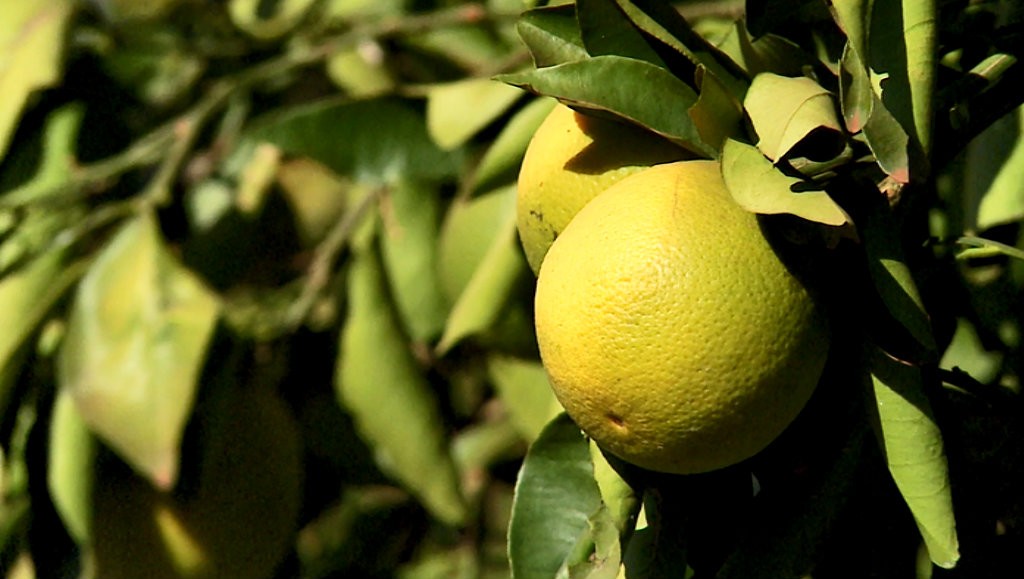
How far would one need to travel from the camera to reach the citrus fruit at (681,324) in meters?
0.65

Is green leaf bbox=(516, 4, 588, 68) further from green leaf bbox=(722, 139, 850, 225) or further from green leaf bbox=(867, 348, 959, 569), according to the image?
green leaf bbox=(867, 348, 959, 569)

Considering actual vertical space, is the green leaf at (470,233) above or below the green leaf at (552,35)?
below

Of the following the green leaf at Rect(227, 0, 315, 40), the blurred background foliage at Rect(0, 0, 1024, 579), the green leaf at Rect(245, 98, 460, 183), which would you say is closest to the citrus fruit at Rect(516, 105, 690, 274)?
the blurred background foliage at Rect(0, 0, 1024, 579)

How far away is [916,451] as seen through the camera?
664mm

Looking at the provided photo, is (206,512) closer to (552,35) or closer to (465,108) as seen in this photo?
(465,108)

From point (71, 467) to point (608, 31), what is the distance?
67cm

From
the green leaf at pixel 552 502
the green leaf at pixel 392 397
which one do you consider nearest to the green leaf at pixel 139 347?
the green leaf at pixel 392 397

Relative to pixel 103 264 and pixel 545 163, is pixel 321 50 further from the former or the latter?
pixel 545 163

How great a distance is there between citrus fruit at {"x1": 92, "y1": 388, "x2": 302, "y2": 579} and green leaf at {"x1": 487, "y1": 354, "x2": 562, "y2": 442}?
0.25 metres

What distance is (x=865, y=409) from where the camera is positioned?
738 millimetres

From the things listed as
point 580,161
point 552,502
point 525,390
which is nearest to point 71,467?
point 525,390

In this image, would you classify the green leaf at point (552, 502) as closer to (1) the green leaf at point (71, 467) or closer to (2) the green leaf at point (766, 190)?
(2) the green leaf at point (766, 190)

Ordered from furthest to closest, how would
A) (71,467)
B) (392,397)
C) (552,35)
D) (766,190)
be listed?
(392,397), (71,467), (552,35), (766,190)

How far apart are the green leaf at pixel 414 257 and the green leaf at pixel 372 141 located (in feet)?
0.09
